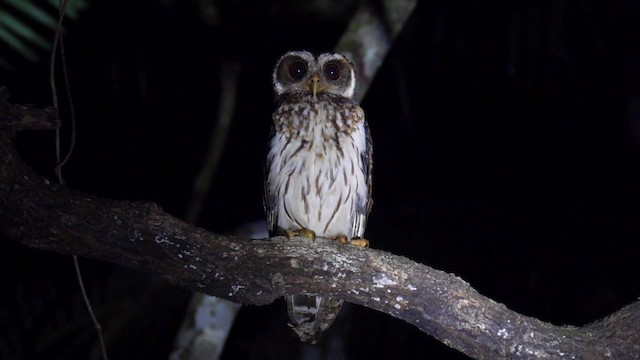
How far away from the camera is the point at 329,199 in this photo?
3363 millimetres

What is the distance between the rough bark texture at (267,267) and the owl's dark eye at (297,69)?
1.36 m

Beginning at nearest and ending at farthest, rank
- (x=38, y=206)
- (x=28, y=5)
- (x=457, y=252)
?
(x=28, y=5), (x=38, y=206), (x=457, y=252)

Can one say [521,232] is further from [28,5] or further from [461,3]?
[28,5]

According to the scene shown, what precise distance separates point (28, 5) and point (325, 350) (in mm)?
4698

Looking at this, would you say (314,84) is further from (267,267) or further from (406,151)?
(406,151)

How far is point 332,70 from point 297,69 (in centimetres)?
20

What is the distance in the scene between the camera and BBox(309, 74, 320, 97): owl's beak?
344 centimetres

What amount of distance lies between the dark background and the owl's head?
108cm

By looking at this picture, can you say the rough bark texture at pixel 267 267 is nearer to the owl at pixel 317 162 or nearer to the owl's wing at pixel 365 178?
the owl at pixel 317 162

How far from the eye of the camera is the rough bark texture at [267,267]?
189 cm

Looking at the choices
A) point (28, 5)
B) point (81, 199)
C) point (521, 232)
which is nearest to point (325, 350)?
point (521, 232)

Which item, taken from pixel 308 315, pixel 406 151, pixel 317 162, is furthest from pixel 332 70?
pixel 406 151

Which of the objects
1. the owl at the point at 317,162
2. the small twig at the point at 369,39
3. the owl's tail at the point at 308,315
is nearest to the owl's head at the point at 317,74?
the owl at the point at 317,162

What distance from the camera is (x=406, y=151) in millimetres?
6668
